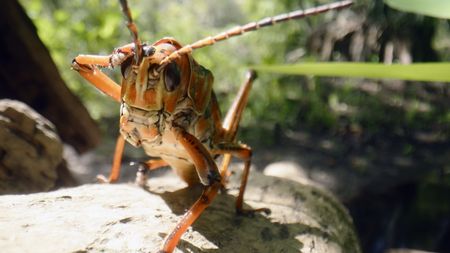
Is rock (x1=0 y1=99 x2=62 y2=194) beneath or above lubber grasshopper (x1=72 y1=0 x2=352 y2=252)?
beneath

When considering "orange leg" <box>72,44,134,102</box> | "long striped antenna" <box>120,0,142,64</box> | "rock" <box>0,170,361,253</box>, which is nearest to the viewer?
"long striped antenna" <box>120,0,142,64</box>

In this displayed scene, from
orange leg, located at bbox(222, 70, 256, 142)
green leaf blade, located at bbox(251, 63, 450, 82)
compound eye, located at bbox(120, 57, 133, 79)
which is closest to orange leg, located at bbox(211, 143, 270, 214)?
orange leg, located at bbox(222, 70, 256, 142)

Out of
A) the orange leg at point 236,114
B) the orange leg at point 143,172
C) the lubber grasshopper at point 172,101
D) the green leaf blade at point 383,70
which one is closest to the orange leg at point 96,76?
the lubber grasshopper at point 172,101

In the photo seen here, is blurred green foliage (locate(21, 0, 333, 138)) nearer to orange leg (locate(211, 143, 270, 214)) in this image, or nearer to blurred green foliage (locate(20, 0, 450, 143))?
blurred green foliage (locate(20, 0, 450, 143))

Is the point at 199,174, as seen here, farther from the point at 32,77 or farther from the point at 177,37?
the point at 177,37

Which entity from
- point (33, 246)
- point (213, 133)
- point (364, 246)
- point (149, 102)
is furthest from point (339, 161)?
point (33, 246)

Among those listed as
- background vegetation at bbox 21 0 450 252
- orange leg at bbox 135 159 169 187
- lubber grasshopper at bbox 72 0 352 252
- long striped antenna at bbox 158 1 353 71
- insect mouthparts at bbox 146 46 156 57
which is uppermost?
background vegetation at bbox 21 0 450 252

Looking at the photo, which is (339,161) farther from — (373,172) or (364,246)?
(364,246)

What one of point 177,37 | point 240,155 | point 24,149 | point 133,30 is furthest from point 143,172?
point 177,37
